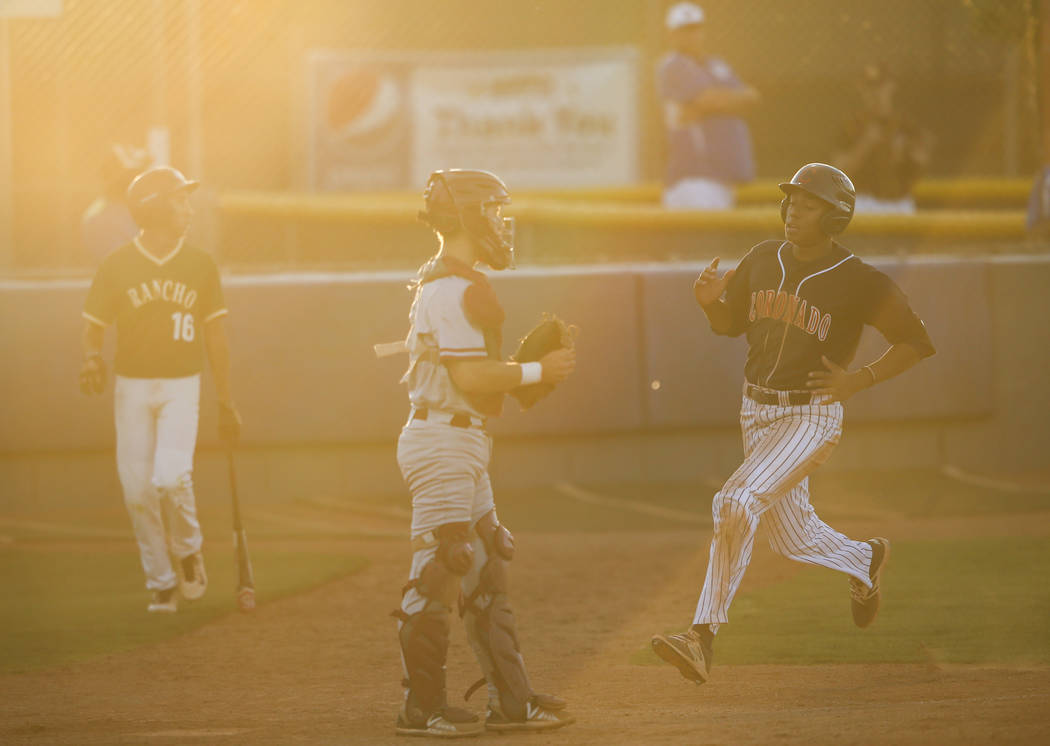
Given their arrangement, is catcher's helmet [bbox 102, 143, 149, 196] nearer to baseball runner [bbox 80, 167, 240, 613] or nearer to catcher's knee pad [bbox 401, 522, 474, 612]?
baseball runner [bbox 80, 167, 240, 613]

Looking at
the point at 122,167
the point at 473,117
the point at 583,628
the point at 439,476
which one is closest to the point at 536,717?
the point at 439,476

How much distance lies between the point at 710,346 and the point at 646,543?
2.06m

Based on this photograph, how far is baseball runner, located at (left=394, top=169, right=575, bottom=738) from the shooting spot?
5188 mm

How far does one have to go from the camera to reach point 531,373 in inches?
204

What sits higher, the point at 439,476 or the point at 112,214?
the point at 112,214

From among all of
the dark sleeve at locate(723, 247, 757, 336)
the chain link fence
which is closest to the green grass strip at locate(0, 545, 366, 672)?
the dark sleeve at locate(723, 247, 757, 336)

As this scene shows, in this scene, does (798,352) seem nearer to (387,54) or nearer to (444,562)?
(444,562)

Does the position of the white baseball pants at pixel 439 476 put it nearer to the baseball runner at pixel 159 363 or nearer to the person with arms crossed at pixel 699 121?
the baseball runner at pixel 159 363

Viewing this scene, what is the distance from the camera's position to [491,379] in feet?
16.8

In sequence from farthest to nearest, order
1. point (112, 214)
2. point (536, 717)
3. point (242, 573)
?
point (112, 214) < point (242, 573) < point (536, 717)

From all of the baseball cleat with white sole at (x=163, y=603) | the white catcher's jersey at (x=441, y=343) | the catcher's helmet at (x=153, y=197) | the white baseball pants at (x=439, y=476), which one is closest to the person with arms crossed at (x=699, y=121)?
the catcher's helmet at (x=153, y=197)

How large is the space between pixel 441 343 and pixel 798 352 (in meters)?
1.42

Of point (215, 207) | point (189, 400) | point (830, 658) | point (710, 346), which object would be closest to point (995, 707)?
point (830, 658)

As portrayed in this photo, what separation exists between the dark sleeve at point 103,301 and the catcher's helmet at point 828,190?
3322 millimetres
